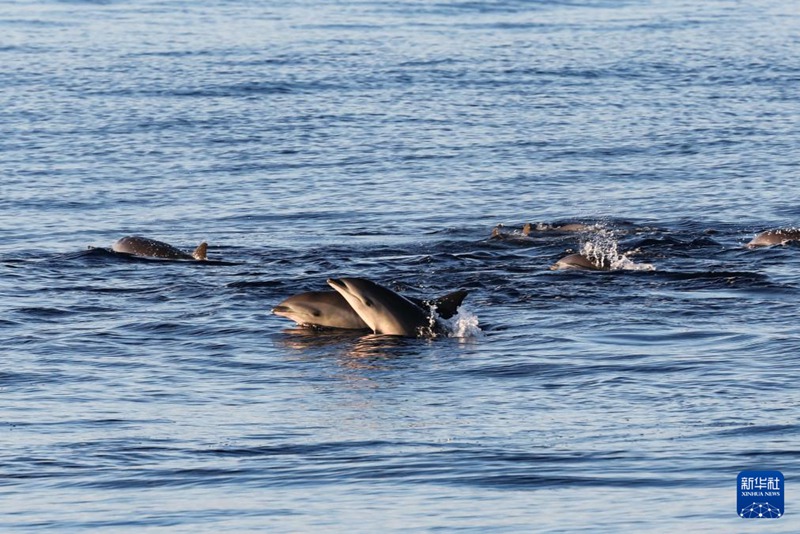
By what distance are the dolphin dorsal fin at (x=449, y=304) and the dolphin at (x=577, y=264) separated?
4089 millimetres

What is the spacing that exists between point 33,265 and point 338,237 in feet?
16.4

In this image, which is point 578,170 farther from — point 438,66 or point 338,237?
point 438,66

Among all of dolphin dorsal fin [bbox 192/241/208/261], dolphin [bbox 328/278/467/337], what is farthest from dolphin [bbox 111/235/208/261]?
dolphin [bbox 328/278/467/337]

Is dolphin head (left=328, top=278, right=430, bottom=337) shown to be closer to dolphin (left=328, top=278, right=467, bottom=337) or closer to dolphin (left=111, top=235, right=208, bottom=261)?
dolphin (left=328, top=278, right=467, bottom=337)

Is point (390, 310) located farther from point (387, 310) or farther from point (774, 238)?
point (774, 238)

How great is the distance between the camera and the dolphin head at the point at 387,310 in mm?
18578

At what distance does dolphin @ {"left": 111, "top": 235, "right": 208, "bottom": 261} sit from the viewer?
23.5 metres

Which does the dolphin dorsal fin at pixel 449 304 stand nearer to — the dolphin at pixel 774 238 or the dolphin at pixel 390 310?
the dolphin at pixel 390 310

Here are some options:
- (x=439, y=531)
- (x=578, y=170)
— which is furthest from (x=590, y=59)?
(x=439, y=531)

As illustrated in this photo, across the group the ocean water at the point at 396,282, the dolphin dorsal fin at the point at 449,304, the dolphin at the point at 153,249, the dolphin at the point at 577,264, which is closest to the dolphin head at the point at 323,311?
the ocean water at the point at 396,282

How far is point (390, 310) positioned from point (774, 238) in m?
7.91

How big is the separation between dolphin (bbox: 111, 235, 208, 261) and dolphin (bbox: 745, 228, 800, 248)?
26.2 feet
